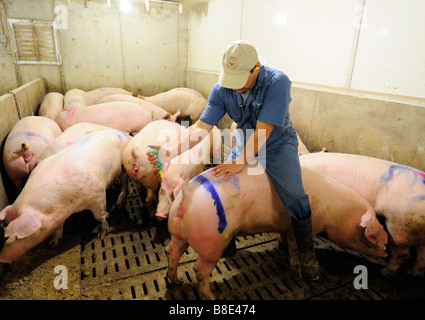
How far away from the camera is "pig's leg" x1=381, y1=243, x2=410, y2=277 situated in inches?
93.3

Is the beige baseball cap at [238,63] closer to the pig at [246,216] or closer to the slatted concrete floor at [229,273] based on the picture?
the pig at [246,216]

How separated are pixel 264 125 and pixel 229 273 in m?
1.35

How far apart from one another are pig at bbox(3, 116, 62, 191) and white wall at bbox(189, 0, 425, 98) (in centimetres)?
293

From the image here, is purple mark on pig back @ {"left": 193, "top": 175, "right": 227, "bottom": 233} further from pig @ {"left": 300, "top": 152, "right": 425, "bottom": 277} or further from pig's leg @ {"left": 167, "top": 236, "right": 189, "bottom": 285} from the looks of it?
pig @ {"left": 300, "top": 152, "right": 425, "bottom": 277}

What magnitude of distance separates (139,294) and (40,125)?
303 centimetres

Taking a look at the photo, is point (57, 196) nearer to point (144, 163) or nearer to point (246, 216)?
point (144, 163)

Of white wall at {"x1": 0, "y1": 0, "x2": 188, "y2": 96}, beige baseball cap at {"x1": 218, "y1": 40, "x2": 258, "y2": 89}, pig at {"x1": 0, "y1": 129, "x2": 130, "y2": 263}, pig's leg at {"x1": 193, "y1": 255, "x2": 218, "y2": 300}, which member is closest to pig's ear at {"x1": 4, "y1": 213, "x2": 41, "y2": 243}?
pig at {"x1": 0, "y1": 129, "x2": 130, "y2": 263}

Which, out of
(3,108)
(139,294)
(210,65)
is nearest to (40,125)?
(3,108)

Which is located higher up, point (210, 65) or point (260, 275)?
point (210, 65)

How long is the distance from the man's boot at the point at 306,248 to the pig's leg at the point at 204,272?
69 cm

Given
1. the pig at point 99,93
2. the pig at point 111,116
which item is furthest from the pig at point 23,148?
the pig at point 99,93

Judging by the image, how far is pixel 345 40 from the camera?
3.12 metres

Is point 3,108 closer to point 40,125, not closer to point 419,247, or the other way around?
point 40,125

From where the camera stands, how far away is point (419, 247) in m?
2.37
